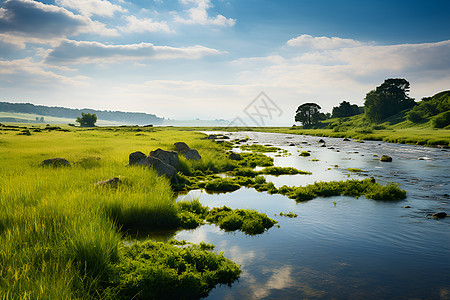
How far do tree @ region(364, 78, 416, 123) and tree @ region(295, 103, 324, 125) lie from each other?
32.2 m

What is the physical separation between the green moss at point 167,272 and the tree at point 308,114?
17568 cm

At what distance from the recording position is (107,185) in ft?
47.1

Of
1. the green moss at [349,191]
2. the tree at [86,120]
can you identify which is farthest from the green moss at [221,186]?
the tree at [86,120]

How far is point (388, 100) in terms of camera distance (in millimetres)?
141875

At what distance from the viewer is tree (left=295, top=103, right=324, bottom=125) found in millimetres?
173750

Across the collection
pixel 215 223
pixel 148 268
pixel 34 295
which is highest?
pixel 34 295

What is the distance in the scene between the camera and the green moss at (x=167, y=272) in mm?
6852

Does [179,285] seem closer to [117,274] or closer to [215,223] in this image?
[117,274]

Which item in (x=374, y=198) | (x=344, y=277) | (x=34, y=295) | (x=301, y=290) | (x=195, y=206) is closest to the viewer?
(x=34, y=295)

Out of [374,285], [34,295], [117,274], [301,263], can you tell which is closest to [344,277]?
[374,285]

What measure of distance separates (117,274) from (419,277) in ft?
31.4

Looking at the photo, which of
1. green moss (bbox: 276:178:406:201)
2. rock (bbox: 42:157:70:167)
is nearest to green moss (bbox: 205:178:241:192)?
green moss (bbox: 276:178:406:201)

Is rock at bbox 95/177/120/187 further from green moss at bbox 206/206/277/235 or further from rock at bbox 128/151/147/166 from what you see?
rock at bbox 128/151/147/166

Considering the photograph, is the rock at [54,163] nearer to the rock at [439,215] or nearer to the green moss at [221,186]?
the green moss at [221,186]
